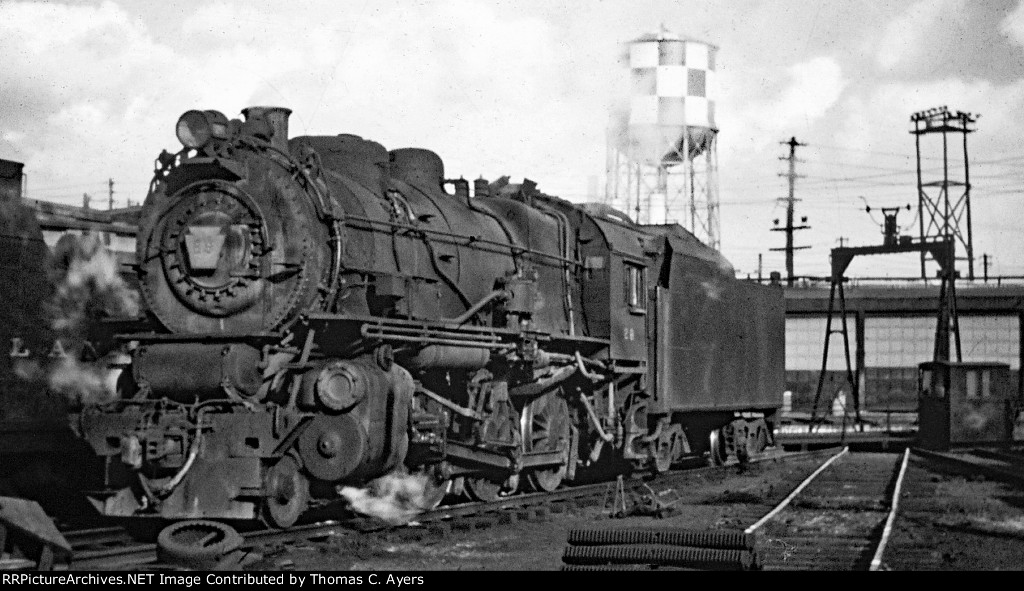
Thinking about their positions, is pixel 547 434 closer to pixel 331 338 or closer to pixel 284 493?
pixel 331 338

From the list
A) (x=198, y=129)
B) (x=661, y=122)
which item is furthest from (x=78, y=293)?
(x=661, y=122)

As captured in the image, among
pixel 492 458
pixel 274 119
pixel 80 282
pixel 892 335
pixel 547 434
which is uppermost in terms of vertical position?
pixel 274 119

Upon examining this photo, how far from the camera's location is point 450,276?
13102 mm

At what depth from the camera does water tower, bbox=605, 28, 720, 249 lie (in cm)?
1535

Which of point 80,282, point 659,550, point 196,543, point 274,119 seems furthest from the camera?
point 80,282

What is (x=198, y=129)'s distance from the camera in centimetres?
1121

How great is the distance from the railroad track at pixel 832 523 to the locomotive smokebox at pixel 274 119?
5.47m

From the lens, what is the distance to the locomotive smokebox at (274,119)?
11578 mm

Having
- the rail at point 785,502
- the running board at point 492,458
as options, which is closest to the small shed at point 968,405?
the rail at point 785,502

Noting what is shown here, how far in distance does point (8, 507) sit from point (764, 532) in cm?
658

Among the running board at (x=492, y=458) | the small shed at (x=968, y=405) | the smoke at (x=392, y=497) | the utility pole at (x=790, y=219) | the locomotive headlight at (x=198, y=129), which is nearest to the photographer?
the locomotive headlight at (x=198, y=129)

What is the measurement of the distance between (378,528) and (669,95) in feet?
30.1

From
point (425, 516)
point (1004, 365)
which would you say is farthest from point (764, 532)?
point (1004, 365)

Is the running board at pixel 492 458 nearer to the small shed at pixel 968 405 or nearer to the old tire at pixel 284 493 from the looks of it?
the old tire at pixel 284 493
